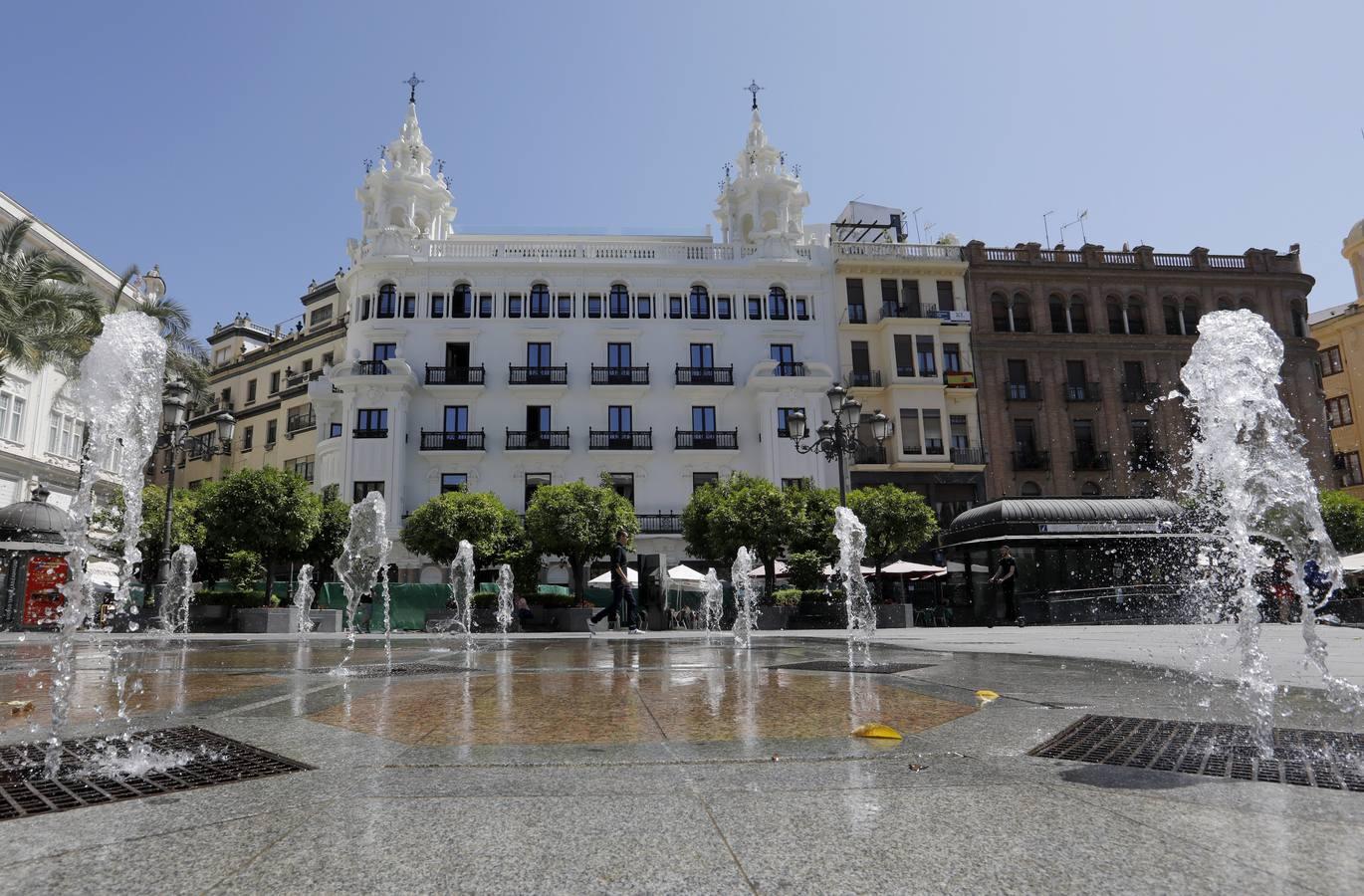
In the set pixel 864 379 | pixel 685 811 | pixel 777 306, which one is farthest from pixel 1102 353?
pixel 685 811

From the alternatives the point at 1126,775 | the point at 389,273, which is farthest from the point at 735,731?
the point at 389,273

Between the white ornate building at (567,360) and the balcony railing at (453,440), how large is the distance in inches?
2.4

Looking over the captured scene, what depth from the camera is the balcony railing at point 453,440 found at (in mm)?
34875

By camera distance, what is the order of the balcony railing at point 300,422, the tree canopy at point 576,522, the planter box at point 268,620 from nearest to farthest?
the planter box at point 268,620, the tree canopy at point 576,522, the balcony railing at point 300,422

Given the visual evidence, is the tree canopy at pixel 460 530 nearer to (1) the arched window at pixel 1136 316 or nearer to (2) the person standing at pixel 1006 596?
(2) the person standing at pixel 1006 596

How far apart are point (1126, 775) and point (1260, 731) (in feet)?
3.85

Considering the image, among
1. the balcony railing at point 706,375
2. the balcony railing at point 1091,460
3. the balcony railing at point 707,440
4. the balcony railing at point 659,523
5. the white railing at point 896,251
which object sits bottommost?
the balcony railing at point 659,523

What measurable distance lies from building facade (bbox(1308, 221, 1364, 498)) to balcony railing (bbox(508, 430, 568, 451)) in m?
39.1

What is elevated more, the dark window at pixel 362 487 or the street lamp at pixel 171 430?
the dark window at pixel 362 487

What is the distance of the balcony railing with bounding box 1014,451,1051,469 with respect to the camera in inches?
1427

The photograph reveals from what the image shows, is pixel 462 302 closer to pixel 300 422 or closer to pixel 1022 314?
pixel 300 422

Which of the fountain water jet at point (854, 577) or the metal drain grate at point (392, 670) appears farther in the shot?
the fountain water jet at point (854, 577)

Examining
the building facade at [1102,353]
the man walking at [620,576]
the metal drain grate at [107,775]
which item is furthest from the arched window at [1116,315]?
the metal drain grate at [107,775]

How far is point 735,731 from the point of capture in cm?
354
